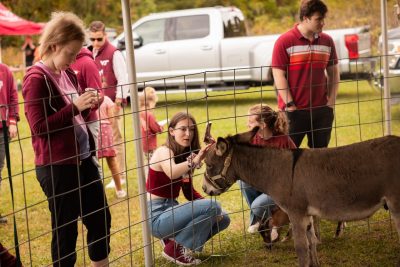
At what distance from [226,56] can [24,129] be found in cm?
535

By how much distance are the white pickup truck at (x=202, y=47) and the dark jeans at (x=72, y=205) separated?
11.6 metres

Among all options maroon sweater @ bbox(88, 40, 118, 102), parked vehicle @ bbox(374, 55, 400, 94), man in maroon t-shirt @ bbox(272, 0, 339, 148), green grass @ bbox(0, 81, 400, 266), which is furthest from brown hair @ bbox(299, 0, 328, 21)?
maroon sweater @ bbox(88, 40, 118, 102)

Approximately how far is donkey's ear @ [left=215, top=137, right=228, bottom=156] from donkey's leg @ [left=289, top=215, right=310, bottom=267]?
645mm

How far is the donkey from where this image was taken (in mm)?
4426

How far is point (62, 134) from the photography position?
416cm

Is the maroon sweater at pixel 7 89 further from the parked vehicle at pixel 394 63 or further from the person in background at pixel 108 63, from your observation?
the parked vehicle at pixel 394 63

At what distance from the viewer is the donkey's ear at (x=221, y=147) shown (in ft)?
14.9

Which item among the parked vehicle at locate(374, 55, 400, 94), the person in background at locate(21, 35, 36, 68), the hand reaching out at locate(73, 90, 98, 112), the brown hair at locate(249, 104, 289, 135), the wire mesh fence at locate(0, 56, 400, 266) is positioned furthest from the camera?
the person in background at locate(21, 35, 36, 68)

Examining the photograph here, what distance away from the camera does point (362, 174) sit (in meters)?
4.43

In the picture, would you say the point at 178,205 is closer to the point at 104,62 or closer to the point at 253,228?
the point at 253,228

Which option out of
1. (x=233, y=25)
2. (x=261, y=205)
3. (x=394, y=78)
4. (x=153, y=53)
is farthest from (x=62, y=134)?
(x=233, y=25)

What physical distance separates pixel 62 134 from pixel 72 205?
0.47 metres

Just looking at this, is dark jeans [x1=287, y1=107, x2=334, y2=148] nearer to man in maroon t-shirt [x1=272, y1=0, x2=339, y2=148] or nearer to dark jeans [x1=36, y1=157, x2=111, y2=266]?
man in maroon t-shirt [x1=272, y1=0, x2=339, y2=148]

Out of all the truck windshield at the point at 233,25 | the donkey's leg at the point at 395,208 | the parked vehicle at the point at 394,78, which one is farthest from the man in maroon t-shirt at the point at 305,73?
the truck windshield at the point at 233,25
